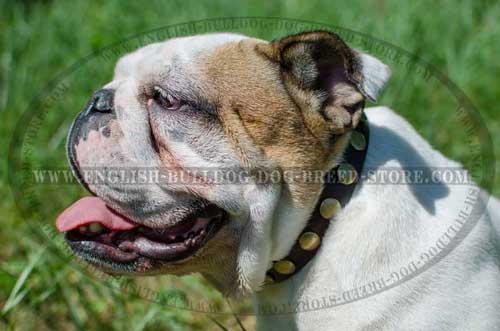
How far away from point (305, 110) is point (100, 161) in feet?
2.06

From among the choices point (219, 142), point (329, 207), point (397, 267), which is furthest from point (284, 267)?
point (219, 142)

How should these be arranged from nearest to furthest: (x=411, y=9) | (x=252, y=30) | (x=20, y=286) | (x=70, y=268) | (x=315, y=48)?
(x=315, y=48) → (x=20, y=286) → (x=70, y=268) → (x=252, y=30) → (x=411, y=9)

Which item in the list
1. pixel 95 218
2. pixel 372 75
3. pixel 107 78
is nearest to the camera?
pixel 372 75

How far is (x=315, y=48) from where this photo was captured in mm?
1980

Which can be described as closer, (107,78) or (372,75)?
(372,75)

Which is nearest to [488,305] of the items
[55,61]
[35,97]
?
[35,97]

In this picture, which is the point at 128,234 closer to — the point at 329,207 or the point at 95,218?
the point at 95,218

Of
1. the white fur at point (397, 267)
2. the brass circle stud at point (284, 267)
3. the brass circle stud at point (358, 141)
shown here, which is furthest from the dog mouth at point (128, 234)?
the brass circle stud at point (358, 141)

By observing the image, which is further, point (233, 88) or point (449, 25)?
point (449, 25)

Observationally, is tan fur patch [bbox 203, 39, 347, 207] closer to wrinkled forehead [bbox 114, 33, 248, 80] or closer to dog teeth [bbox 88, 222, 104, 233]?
wrinkled forehead [bbox 114, 33, 248, 80]

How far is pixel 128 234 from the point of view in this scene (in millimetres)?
2148

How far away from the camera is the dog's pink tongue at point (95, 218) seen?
2.14 m

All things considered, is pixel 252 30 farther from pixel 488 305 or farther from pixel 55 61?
pixel 488 305

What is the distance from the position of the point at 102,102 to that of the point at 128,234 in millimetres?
420
